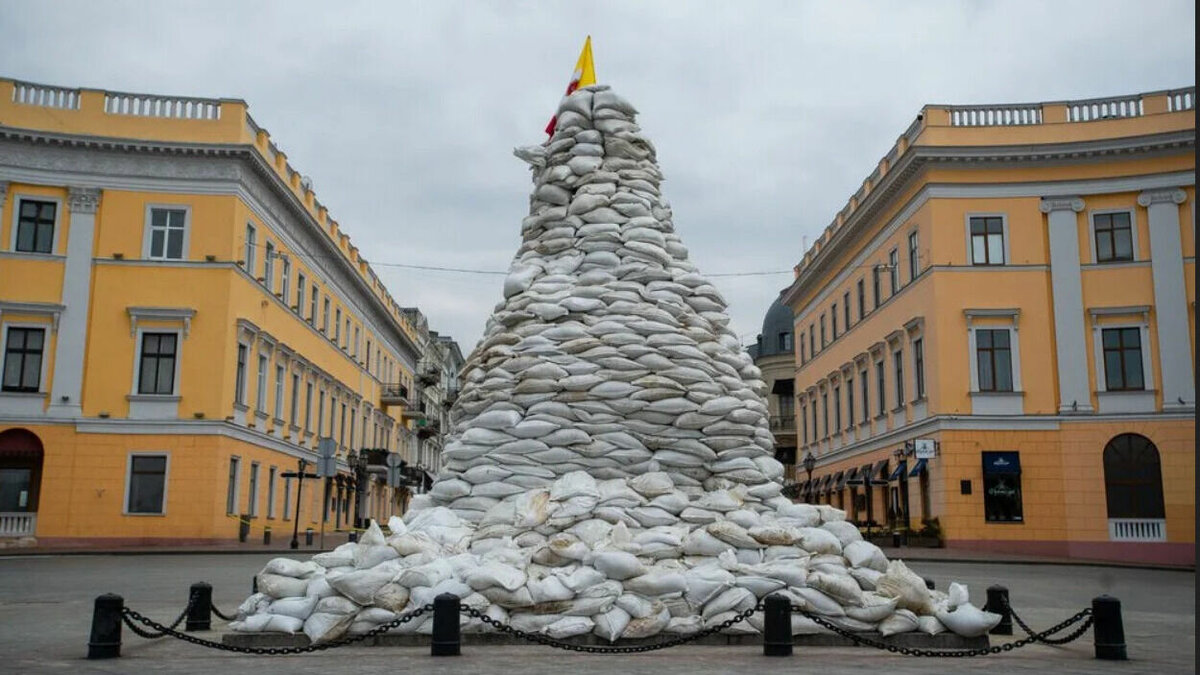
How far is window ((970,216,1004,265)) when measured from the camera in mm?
28578

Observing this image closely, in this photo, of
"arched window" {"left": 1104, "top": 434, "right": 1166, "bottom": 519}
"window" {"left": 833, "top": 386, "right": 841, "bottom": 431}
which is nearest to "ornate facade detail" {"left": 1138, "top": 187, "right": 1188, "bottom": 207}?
"arched window" {"left": 1104, "top": 434, "right": 1166, "bottom": 519}

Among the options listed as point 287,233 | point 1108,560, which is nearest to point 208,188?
point 287,233

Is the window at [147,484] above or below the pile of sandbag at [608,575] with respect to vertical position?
above

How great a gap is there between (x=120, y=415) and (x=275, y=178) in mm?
7745

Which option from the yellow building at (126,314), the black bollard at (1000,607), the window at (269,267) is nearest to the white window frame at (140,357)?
the yellow building at (126,314)

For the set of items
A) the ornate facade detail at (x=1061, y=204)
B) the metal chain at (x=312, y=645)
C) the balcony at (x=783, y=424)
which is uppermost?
the ornate facade detail at (x=1061, y=204)

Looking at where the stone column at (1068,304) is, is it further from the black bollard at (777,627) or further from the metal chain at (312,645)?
the metal chain at (312,645)

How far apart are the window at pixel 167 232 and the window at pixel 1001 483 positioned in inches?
833

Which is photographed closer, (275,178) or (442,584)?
(442,584)

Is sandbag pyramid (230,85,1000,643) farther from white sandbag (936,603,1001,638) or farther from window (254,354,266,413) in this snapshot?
window (254,354,266,413)

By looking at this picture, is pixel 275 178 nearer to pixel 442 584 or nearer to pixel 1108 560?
pixel 1108 560

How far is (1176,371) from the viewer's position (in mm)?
26406

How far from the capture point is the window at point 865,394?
35.1m

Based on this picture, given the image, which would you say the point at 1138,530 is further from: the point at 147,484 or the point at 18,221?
the point at 18,221
